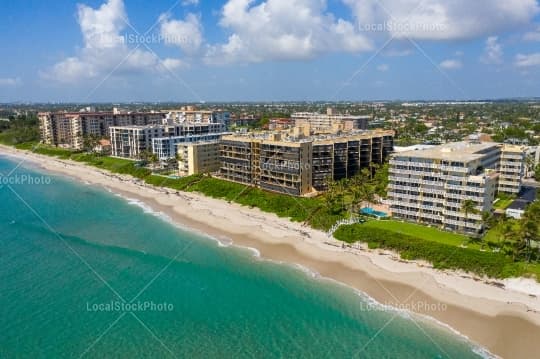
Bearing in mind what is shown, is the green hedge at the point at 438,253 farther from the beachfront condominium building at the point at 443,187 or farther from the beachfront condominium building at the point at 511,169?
the beachfront condominium building at the point at 511,169

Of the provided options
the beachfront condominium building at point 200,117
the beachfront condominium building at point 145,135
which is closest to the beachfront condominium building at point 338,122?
the beachfront condominium building at point 200,117

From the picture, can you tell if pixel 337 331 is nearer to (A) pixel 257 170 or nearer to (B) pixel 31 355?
(B) pixel 31 355

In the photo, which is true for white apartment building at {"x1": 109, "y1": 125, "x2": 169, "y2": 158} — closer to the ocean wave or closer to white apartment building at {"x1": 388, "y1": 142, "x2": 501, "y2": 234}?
the ocean wave

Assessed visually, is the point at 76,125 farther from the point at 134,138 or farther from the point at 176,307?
the point at 176,307

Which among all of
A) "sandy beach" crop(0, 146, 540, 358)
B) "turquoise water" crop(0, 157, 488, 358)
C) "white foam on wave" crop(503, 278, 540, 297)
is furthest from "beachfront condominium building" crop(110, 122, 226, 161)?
"white foam on wave" crop(503, 278, 540, 297)

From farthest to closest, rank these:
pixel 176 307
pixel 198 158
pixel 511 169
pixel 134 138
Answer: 1. pixel 134 138
2. pixel 198 158
3. pixel 511 169
4. pixel 176 307

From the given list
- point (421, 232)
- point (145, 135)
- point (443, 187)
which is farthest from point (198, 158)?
point (443, 187)

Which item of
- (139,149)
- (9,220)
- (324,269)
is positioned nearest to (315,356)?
(324,269)
